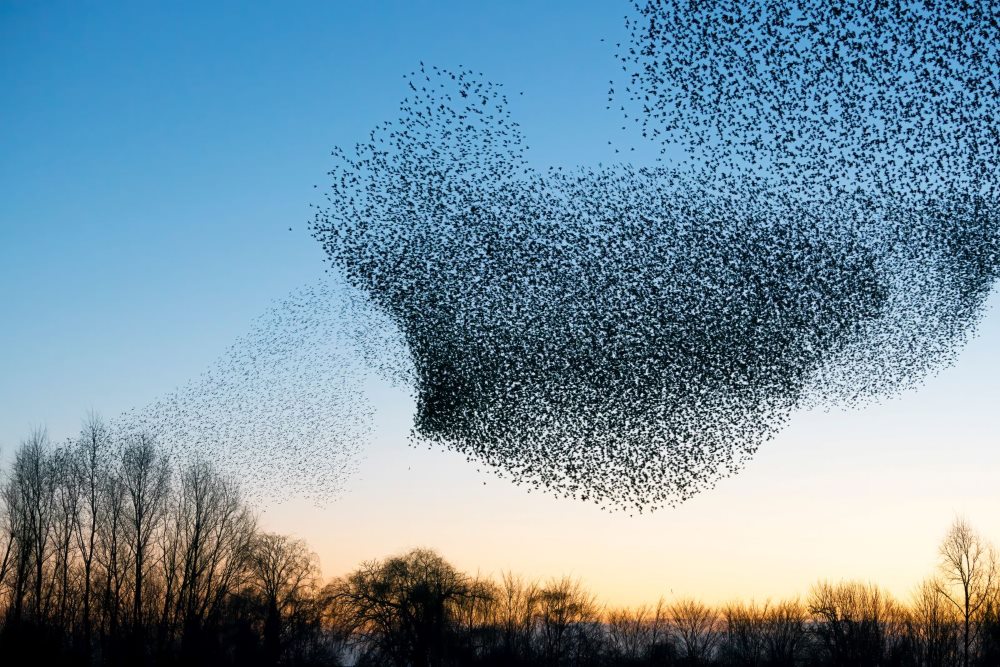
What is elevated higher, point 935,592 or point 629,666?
point 935,592

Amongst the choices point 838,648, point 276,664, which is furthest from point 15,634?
point 838,648

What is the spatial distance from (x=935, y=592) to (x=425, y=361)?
44012mm

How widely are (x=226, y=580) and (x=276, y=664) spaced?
723 centimetres

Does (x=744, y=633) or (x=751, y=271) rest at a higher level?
(x=751, y=271)

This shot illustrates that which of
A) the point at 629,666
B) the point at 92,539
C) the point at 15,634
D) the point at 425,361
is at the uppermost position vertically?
the point at 425,361

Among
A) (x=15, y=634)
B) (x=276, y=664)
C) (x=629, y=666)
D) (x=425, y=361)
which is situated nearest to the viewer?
(x=425, y=361)

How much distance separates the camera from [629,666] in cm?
7475

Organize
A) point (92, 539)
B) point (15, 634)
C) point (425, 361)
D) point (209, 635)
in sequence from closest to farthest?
point (425, 361), point (15, 634), point (92, 539), point (209, 635)

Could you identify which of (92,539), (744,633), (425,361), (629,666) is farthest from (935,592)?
(92,539)

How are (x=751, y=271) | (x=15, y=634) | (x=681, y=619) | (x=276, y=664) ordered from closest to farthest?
1. (x=751, y=271)
2. (x=15, y=634)
3. (x=276, y=664)
4. (x=681, y=619)

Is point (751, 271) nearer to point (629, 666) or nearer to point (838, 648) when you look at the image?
point (838, 648)

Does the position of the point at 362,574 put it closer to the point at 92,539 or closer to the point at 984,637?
the point at 92,539

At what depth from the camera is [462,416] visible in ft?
125

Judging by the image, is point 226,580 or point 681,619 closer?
point 226,580
